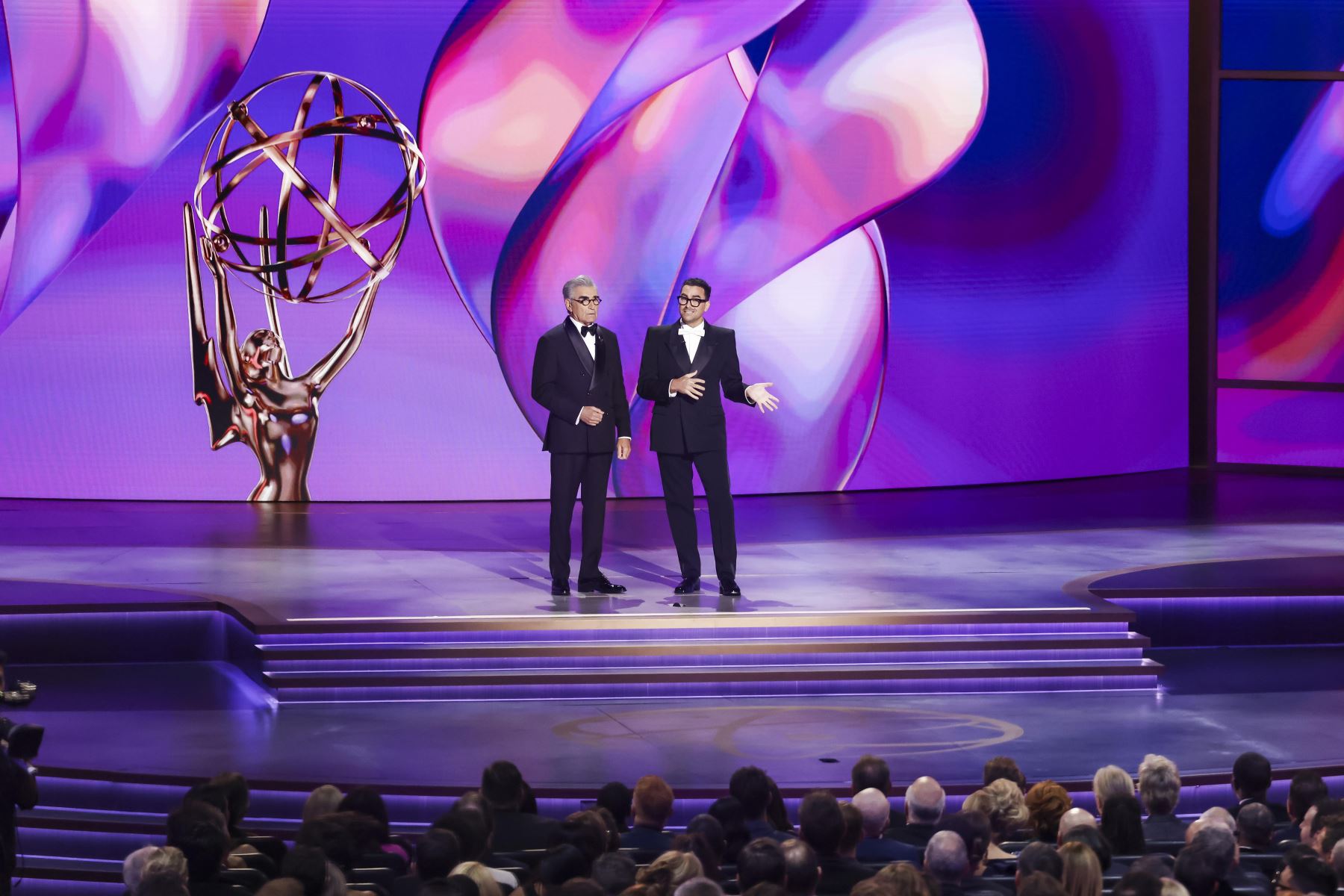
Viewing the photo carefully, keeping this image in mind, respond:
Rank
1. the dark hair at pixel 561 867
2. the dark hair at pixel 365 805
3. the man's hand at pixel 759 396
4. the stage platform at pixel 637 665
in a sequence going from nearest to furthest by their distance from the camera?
the dark hair at pixel 561 867 < the dark hair at pixel 365 805 < the stage platform at pixel 637 665 < the man's hand at pixel 759 396

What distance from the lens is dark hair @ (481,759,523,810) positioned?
4.69 metres

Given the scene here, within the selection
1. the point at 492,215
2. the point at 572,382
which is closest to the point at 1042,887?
the point at 572,382

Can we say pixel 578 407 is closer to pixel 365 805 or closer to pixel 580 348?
pixel 580 348

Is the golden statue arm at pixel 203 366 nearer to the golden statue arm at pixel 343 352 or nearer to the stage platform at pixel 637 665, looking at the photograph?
the golden statue arm at pixel 343 352

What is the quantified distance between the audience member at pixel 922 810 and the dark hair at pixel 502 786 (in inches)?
38.0

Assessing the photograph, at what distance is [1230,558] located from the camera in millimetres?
9406

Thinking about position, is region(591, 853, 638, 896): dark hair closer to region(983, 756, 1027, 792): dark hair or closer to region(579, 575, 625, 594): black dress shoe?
region(983, 756, 1027, 792): dark hair

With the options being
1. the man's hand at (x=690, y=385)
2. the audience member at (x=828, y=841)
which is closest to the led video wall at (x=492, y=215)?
the man's hand at (x=690, y=385)

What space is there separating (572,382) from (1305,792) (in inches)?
166

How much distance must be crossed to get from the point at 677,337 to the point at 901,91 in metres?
4.58

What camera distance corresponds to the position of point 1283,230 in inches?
517

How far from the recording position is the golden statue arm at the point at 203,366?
37.4 ft

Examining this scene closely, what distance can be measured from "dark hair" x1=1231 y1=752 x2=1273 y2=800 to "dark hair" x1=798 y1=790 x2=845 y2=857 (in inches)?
48.2

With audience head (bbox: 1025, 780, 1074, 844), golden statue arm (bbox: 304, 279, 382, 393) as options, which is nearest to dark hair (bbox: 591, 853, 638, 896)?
audience head (bbox: 1025, 780, 1074, 844)
